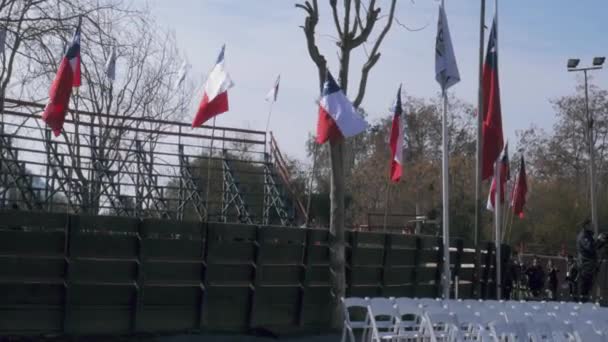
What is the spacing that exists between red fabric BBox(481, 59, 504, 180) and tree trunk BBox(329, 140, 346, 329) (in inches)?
199

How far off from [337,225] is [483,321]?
5112 mm

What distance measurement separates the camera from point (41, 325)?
1409 cm

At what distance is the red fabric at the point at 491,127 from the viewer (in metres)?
21.3

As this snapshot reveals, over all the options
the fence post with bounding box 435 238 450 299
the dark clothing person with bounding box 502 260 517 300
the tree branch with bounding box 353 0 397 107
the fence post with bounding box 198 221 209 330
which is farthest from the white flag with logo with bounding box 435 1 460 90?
the dark clothing person with bounding box 502 260 517 300

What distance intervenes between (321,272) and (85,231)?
16.4 feet

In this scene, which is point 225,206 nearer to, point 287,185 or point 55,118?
point 287,185

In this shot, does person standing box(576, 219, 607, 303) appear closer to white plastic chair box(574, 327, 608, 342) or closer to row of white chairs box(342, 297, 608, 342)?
row of white chairs box(342, 297, 608, 342)

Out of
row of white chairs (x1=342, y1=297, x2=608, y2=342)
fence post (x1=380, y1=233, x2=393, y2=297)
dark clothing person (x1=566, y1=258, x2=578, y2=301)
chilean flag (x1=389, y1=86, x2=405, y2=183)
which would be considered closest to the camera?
row of white chairs (x1=342, y1=297, x2=608, y2=342)

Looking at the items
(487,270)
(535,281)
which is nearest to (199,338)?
(487,270)

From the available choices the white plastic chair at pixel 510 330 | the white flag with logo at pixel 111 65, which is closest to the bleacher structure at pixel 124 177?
the white flag with logo at pixel 111 65

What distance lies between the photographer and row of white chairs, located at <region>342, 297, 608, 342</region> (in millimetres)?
12242

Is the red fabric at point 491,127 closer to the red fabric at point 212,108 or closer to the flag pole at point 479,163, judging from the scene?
the flag pole at point 479,163

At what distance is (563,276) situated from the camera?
3155 cm

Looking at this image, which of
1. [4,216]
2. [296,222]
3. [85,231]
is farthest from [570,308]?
[296,222]
